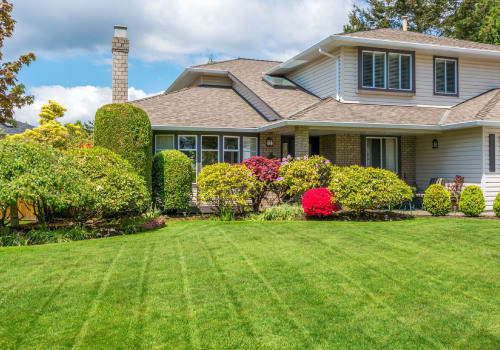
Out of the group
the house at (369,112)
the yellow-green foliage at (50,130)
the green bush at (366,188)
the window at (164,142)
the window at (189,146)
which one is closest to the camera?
the green bush at (366,188)

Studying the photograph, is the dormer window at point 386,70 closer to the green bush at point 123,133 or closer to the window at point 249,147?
the window at point 249,147

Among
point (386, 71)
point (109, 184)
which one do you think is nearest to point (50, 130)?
point (109, 184)

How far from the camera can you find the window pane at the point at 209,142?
1517cm

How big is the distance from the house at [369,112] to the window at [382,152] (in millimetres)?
40

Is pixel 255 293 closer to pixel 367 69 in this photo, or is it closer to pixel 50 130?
pixel 367 69

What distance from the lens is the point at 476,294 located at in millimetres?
5234

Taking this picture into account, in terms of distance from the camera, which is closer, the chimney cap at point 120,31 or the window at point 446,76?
the chimney cap at point 120,31

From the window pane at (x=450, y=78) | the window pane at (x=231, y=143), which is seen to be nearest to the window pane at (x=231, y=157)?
the window pane at (x=231, y=143)

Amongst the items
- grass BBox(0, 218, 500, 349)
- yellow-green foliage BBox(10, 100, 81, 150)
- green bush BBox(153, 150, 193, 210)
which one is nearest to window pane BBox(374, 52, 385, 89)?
green bush BBox(153, 150, 193, 210)

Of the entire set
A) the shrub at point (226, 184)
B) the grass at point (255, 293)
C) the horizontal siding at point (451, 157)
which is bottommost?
the grass at point (255, 293)

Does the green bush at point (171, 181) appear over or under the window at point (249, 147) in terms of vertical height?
under

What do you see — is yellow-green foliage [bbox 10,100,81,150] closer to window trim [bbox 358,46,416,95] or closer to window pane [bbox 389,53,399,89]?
window trim [bbox 358,46,416,95]

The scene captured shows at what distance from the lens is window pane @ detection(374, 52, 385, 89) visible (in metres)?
15.1

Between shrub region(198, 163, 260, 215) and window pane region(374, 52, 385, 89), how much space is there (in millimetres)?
6536
